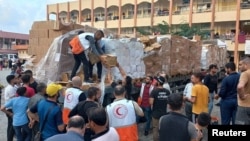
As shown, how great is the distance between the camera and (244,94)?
4992 millimetres

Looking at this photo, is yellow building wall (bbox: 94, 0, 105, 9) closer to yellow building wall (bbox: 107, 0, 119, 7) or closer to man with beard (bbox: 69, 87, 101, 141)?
yellow building wall (bbox: 107, 0, 119, 7)

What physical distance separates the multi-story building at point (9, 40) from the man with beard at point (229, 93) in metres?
54.3

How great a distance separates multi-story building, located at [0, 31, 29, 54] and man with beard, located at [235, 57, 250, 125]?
5522 cm

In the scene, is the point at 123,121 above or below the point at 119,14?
below

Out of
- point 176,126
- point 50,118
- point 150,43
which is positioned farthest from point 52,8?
point 176,126

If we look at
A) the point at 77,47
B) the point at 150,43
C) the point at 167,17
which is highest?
the point at 167,17

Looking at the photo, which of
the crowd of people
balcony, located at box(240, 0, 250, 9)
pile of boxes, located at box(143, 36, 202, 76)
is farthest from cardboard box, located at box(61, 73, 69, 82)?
balcony, located at box(240, 0, 250, 9)

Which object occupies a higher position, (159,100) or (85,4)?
(85,4)

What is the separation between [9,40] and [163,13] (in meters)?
33.0

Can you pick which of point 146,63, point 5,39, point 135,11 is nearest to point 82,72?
point 146,63

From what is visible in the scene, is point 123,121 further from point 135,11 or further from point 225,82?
point 135,11

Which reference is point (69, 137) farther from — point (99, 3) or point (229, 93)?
point (99, 3)

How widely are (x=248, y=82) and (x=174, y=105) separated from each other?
193cm

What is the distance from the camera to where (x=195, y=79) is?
6.21 m
